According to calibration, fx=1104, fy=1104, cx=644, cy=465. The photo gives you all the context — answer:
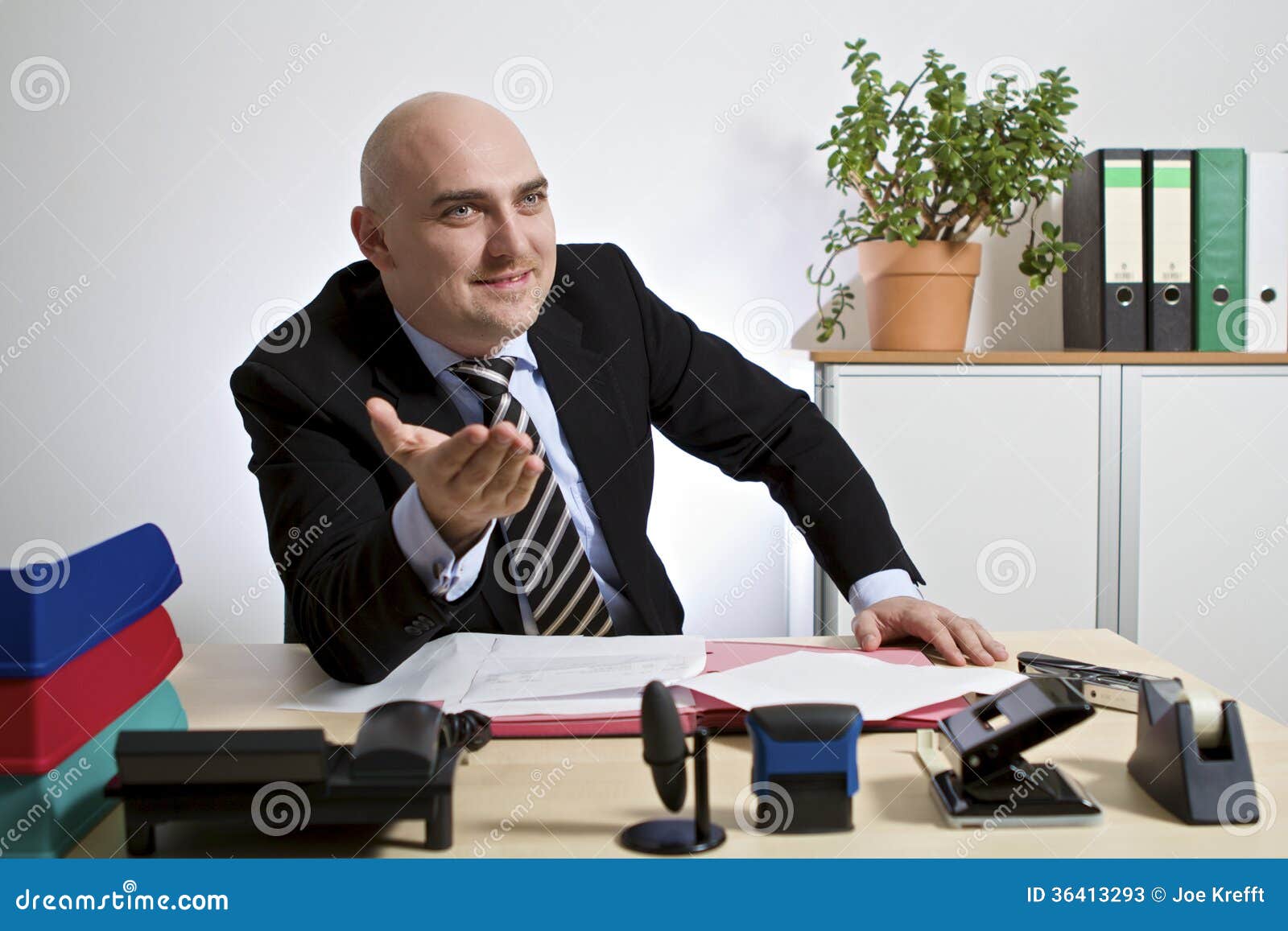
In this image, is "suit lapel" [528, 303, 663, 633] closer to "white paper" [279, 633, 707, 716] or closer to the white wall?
"white paper" [279, 633, 707, 716]

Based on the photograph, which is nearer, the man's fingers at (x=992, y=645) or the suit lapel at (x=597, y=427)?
the man's fingers at (x=992, y=645)

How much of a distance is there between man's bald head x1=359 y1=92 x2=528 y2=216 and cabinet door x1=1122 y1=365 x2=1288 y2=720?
5.12 ft

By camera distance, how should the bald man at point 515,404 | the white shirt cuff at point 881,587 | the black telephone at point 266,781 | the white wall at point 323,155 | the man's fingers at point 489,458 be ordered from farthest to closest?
the white wall at point 323,155
the white shirt cuff at point 881,587
the bald man at point 515,404
the man's fingers at point 489,458
the black telephone at point 266,781

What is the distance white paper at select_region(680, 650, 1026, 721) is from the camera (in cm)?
105

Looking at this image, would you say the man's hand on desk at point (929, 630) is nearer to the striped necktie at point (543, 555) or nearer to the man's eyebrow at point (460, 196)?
the striped necktie at point (543, 555)

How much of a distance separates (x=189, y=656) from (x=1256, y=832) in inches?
45.7

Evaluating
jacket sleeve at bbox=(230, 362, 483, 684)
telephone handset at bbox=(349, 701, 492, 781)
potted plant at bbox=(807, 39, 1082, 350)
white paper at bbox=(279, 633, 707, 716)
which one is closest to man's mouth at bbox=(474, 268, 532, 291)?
jacket sleeve at bbox=(230, 362, 483, 684)

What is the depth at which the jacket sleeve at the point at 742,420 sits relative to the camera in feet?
5.82

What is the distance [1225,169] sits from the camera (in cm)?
243

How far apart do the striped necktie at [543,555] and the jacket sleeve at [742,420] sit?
347mm

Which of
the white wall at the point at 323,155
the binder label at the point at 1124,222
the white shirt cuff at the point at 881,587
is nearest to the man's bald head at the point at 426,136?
the white shirt cuff at the point at 881,587

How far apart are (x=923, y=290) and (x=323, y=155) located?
147 cm

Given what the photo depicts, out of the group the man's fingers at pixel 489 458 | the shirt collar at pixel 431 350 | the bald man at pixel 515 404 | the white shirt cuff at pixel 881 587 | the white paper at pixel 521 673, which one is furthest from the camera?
the shirt collar at pixel 431 350

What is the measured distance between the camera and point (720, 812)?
0.85 meters
